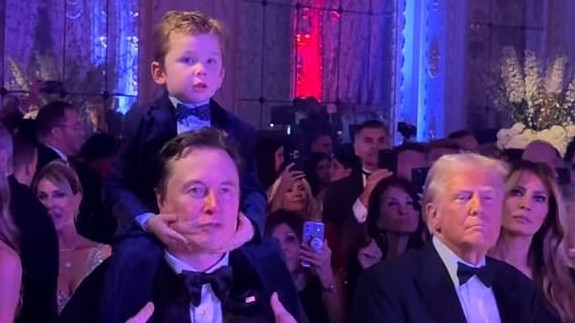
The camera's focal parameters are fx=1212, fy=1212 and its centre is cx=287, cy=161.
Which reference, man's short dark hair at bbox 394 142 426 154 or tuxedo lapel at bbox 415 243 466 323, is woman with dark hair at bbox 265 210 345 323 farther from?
man's short dark hair at bbox 394 142 426 154

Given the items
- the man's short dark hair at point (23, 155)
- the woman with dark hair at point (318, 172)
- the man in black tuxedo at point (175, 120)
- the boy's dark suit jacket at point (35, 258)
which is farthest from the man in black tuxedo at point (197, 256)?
the woman with dark hair at point (318, 172)

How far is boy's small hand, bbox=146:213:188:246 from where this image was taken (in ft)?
9.07

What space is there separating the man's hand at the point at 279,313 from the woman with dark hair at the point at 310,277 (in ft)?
5.79

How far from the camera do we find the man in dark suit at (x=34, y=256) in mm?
3996

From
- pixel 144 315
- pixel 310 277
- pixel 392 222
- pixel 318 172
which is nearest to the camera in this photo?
pixel 144 315

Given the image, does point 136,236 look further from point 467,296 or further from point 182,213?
point 467,296

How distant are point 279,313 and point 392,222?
2351 mm

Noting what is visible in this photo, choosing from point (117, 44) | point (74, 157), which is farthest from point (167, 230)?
point (117, 44)

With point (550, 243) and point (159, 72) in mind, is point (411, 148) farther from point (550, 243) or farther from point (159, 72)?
point (159, 72)

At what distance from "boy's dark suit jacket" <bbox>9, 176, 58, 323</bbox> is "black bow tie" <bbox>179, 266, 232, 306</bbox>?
1338mm

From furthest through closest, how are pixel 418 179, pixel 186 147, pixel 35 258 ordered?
pixel 418 179, pixel 35 258, pixel 186 147

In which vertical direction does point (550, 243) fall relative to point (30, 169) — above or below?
below

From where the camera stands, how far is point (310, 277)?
4.72 meters

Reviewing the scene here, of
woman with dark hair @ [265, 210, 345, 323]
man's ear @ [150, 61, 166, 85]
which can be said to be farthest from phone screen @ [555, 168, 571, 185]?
man's ear @ [150, 61, 166, 85]
